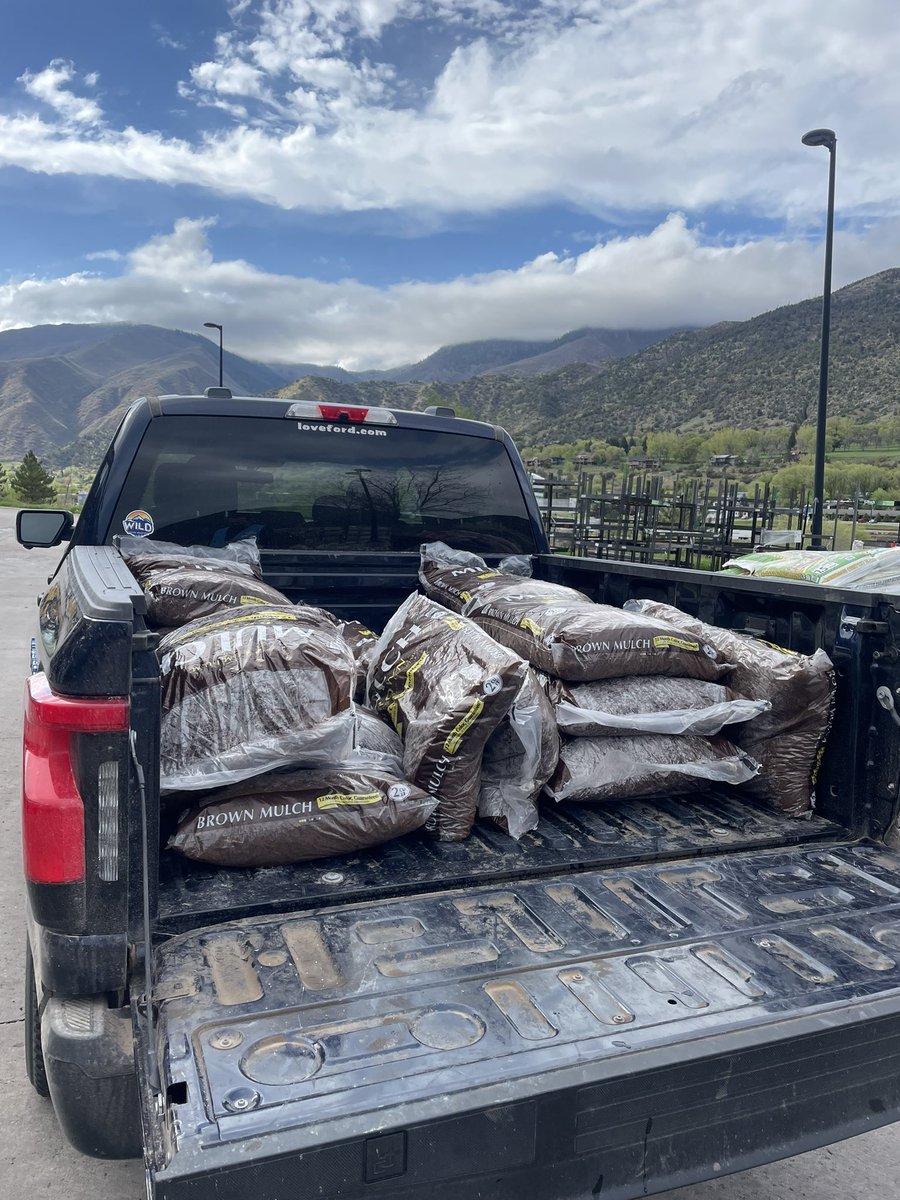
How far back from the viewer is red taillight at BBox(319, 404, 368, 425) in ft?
13.4

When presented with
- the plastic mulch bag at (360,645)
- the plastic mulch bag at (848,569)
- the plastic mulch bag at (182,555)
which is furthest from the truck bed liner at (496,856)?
the plastic mulch bag at (848,569)

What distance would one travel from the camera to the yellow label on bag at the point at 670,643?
296cm

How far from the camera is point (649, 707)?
2916 mm

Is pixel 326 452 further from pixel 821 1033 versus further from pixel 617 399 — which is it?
pixel 617 399

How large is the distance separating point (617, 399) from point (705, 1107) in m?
81.5

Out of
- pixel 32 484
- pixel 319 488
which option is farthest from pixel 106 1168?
pixel 32 484

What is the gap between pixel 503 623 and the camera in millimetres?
3389

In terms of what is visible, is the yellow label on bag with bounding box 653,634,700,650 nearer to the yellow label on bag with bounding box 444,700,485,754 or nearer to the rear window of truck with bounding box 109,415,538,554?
the yellow label on bag with bounding box 444,700,485,754

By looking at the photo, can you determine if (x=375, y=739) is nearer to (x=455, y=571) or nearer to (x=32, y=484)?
(x=455, y=571)

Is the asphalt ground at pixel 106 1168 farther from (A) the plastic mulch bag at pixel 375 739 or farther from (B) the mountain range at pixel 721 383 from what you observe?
(B) the mountain range at pixel 721 383

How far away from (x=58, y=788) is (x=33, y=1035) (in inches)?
43.8

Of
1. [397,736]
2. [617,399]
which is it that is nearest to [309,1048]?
[397,736]

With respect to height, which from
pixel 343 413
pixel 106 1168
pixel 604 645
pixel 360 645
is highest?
pixel 343 413

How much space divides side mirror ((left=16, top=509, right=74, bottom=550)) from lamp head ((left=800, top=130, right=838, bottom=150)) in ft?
53.5
